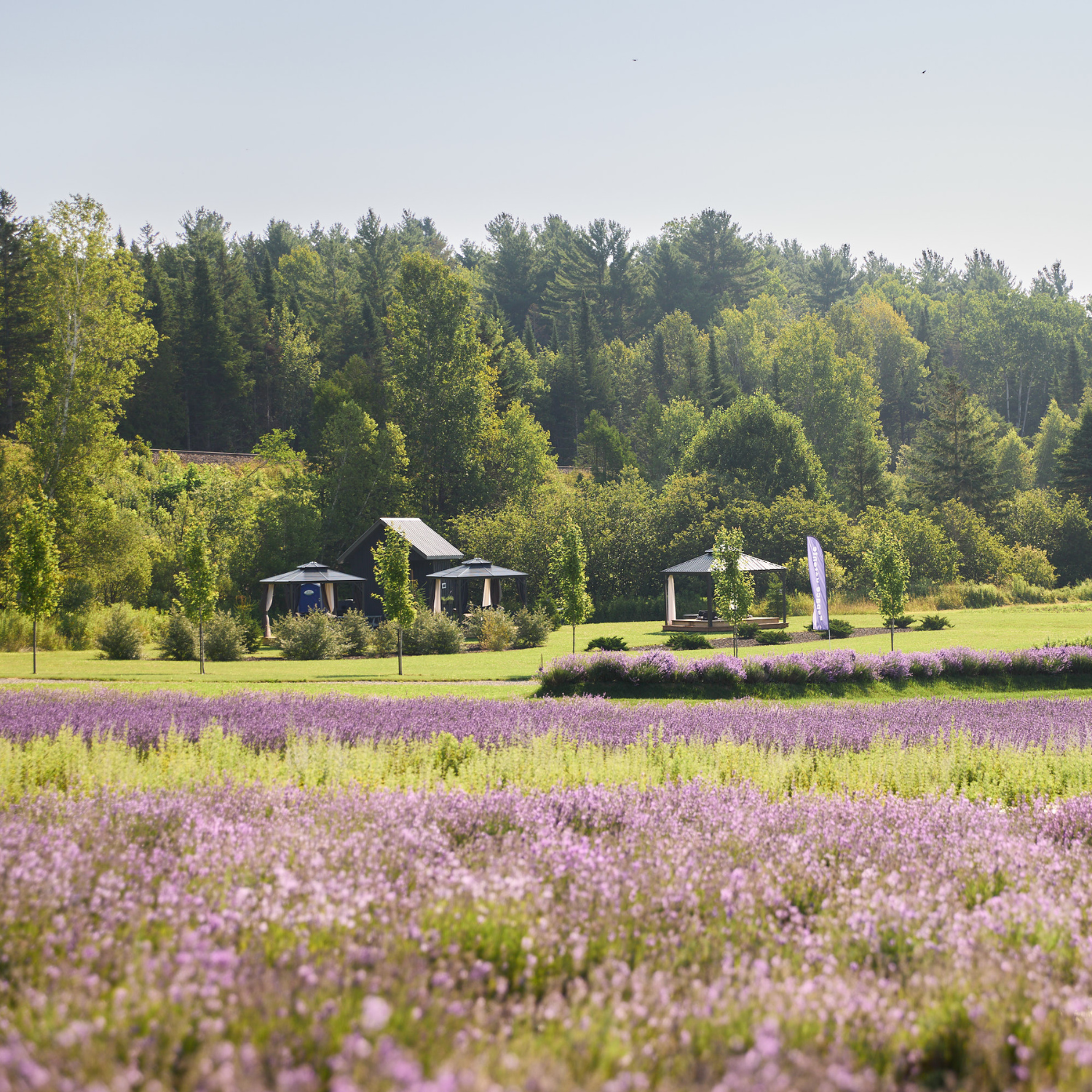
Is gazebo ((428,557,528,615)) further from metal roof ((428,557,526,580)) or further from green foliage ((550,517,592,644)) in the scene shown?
green foliage ((550,517,592,644))

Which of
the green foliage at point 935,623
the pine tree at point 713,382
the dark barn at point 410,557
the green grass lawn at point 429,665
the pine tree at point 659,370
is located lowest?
the green grass lawn at point 429,665

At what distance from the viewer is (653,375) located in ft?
280

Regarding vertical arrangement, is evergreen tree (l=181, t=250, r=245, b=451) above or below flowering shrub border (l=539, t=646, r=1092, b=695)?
above

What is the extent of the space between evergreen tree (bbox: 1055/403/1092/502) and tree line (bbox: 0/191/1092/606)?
0.15 meters

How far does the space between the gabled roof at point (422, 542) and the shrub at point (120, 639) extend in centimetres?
1196

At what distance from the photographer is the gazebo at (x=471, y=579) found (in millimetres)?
35406

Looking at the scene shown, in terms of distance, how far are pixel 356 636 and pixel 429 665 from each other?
19.3ft

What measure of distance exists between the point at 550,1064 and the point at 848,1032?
43.3 inches

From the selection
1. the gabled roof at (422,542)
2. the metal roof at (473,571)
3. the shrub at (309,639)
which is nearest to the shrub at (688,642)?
the shrub at (309,639)

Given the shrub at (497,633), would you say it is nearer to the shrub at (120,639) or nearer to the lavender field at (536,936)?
the shrub at (120,639)

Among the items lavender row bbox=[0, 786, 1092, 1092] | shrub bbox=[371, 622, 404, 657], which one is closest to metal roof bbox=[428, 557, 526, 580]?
shrub bbox=[371, 622, 404, 657]

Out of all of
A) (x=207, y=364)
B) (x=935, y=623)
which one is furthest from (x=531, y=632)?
(x=207, y=364)

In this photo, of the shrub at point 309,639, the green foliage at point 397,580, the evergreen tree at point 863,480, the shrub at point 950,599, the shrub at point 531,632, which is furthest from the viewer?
the evergreen tree at point 863,480

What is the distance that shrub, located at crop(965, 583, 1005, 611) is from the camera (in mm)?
42625
